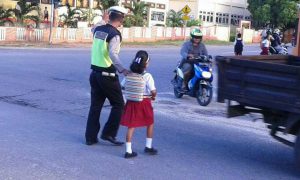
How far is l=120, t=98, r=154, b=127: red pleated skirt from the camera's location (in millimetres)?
7172

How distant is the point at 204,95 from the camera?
1224 cm

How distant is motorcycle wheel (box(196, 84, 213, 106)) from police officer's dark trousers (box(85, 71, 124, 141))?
4595 millimetres

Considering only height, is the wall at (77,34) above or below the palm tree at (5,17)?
below

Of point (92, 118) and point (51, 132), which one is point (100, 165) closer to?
point (92, 118)

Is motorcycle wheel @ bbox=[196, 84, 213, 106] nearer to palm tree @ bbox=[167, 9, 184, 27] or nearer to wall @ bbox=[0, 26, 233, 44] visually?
wall @ bbox=[0, 26, 233, 44]

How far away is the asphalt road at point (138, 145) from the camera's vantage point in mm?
6578

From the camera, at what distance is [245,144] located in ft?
27.4

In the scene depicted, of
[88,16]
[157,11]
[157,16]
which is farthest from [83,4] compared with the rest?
[88,16]

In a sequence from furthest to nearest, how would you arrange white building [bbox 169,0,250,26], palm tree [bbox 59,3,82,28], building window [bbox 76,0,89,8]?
1. white building [bbox 169,0,250,26]
2. building window [bbox 76,0,89,8]
3. palm tree [bbox 59,3,82,28]

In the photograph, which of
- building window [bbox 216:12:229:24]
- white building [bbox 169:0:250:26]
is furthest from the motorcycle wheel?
building window [bbox 216:12:229:24]

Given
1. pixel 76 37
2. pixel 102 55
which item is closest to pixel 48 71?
pixel 102 55

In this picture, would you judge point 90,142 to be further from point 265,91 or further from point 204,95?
point 204,95

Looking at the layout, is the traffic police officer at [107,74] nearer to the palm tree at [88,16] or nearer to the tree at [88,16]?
the tree at [88,16]

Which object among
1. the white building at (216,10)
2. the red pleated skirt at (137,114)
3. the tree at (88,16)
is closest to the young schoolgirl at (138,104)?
the red pleated skirt at (137,114)
